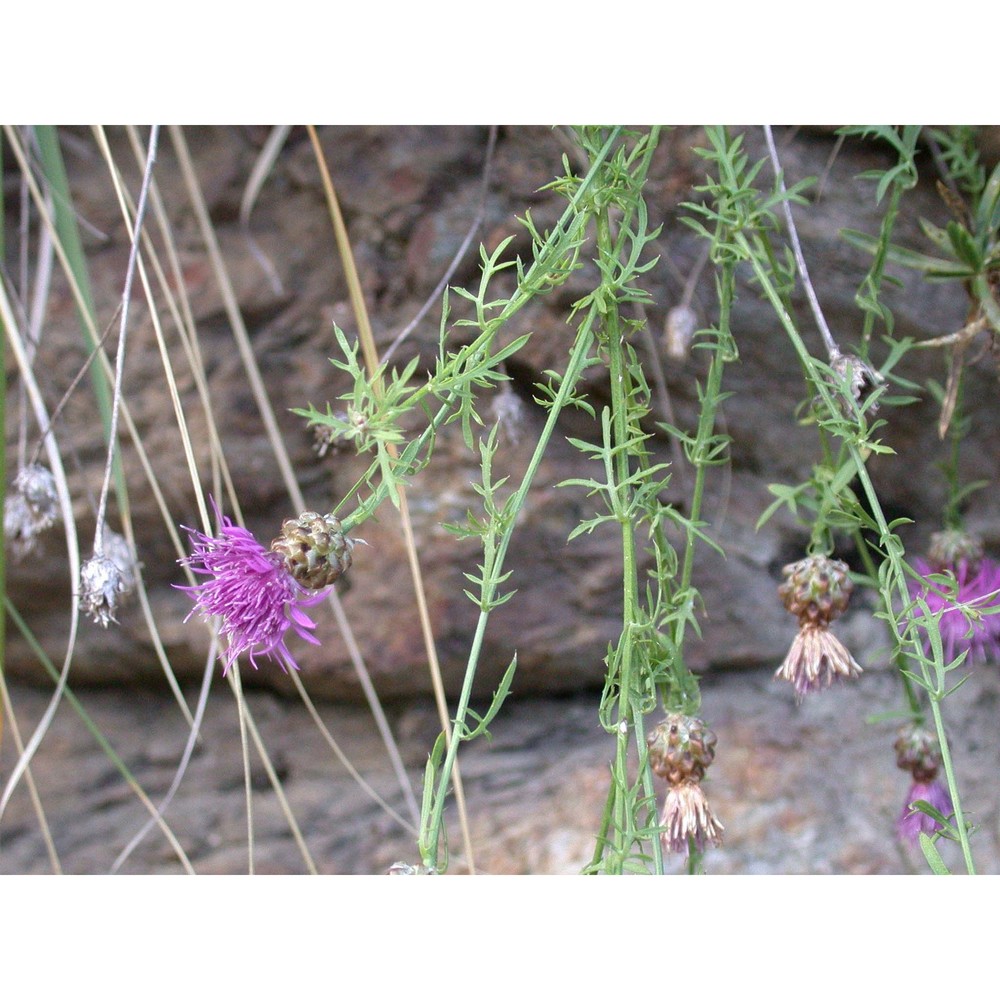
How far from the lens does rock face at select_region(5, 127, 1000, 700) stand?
72 cm

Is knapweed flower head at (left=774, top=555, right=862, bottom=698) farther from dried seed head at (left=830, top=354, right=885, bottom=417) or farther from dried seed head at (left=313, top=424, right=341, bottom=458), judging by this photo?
dried seed head at (left=313, top=424, right=341, bottom=458)

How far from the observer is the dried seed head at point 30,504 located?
0.56 metres

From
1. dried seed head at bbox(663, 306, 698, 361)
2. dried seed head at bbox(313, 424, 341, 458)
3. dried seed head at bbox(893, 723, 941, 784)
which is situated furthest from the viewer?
dried seed head at bbox(663, 306, 698, 361)

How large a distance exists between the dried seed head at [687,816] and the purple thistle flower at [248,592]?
0.18 m

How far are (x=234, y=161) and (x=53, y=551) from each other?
0.36 m

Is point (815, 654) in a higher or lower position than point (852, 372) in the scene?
lower

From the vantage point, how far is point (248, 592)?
40cm

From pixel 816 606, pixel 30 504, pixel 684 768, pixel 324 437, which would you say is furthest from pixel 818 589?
pixel 30 504

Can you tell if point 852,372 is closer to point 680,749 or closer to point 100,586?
point 680,749

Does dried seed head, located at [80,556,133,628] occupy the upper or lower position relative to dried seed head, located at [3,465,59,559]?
lower

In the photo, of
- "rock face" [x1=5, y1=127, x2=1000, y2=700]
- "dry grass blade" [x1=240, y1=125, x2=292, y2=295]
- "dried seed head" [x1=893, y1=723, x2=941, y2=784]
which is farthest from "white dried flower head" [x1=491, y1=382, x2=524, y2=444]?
"dried seed head" [x1=893, y1=723, x2=941, y2=784]

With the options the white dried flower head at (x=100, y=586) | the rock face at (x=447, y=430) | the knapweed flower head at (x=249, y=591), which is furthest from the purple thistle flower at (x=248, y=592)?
the rock face at (x=447, y=430)

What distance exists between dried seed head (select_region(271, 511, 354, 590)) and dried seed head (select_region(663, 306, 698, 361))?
366mm
